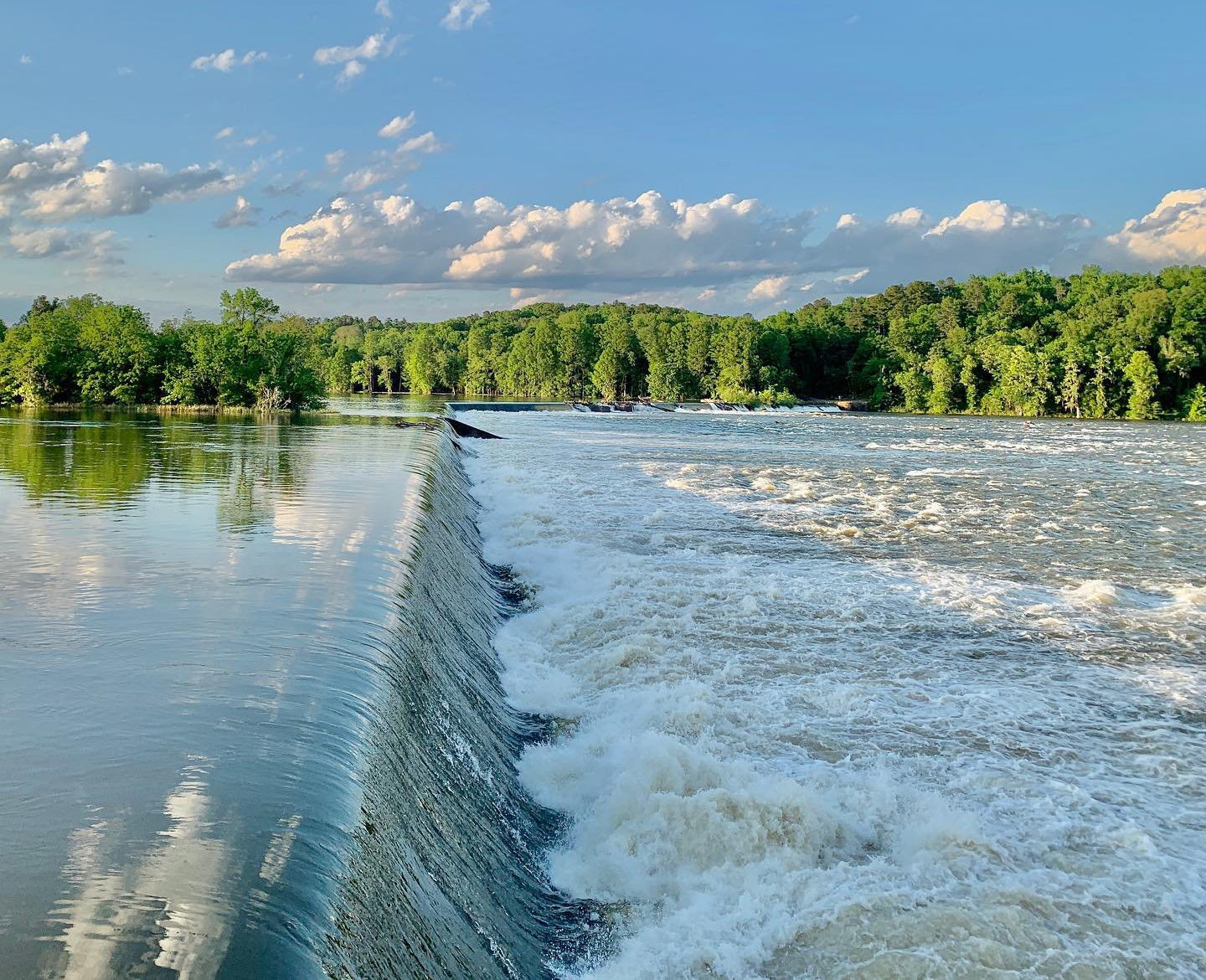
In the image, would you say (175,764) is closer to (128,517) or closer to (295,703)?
(295,703)

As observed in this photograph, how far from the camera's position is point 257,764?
4859 mm

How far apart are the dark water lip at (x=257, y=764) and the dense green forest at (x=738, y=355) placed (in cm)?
4526

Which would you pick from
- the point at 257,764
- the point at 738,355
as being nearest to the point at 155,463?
the point at 257,764

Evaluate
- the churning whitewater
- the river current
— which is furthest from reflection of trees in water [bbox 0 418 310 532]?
the churning whitewater

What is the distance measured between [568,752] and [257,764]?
10.8ft

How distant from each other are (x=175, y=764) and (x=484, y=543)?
39.5 feet

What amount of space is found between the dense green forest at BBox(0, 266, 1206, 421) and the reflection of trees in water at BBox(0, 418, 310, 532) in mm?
20215

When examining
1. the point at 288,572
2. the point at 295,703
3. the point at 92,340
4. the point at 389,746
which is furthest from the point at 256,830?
the point at 92,340

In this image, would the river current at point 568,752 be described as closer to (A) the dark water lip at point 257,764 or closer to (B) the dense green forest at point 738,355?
(A) the dark water lip at point 257,764

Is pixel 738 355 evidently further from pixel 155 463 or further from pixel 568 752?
pixel 568 752

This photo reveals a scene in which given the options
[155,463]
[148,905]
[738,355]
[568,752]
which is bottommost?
[568,752]

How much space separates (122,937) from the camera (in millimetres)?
3332

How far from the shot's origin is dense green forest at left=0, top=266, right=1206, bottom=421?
53281 mm

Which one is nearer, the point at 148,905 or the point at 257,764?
the point at 148,905
